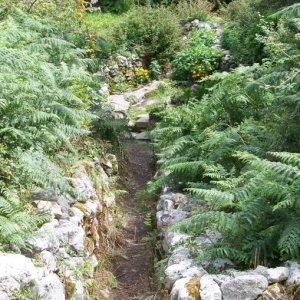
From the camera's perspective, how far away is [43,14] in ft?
36.8

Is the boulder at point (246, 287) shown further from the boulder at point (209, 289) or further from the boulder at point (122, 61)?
the boulder at point (122, 61)

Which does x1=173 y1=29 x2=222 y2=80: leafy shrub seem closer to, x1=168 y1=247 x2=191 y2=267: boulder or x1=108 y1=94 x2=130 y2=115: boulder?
x1=108 y1=94 x2=130 y2=115: boulder

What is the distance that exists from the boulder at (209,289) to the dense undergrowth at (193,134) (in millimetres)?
325

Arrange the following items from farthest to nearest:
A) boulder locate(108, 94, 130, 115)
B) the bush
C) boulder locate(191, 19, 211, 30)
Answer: boulder locate(191, 19, 211, 30), the bush, boulder locate(108, 94, 130, 115)

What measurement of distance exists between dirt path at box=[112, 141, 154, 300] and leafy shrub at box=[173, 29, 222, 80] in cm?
384

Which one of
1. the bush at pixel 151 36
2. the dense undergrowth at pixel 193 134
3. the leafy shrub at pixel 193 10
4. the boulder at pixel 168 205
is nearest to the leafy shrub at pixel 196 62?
the bush at pixel 151 36

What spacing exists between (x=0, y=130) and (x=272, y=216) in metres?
2.85

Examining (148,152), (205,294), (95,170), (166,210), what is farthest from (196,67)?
(205,294)

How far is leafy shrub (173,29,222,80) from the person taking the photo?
45.9ft

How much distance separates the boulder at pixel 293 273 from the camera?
4441 millimetres

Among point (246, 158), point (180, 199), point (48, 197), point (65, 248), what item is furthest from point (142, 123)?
point (65, 248)

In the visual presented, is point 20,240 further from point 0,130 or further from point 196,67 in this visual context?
point 196,67

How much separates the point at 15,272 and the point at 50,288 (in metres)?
0.36

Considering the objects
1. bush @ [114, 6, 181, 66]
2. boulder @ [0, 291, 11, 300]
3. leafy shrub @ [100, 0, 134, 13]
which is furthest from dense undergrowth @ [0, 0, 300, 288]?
leafy shrub @ [100, 0, 134, 13]
